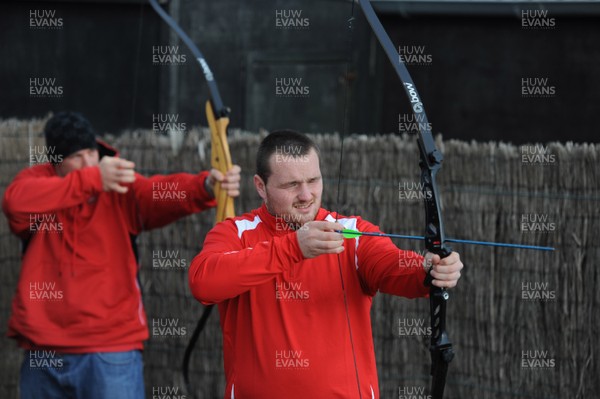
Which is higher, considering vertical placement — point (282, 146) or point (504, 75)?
point (504, 75)

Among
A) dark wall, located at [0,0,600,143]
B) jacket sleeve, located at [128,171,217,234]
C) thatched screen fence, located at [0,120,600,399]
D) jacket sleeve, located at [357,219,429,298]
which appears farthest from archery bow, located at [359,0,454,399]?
dark wall, located at [0,0,600,143]

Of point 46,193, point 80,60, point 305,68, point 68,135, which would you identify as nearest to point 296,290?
point 46,193

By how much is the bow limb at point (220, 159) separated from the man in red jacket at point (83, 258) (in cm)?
6

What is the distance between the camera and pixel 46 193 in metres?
3.77

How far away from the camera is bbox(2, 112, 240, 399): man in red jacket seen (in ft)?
12.3

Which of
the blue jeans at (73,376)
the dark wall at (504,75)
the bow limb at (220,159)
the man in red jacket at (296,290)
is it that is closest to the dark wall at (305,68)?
the dark wall at (504,75)

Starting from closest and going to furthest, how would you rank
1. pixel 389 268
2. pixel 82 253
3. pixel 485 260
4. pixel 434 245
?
pixel 434 245 < pixel 389 268 < pixel 82 253 < pixel 485 260

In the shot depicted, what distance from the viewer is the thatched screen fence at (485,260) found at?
4418mm

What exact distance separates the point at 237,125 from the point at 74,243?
3977 millimetres

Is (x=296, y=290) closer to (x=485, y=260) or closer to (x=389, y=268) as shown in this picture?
(x=389, y=268)

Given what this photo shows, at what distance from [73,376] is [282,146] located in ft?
5.09

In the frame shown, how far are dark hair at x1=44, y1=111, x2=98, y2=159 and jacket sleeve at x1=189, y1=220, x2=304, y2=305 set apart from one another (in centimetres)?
146

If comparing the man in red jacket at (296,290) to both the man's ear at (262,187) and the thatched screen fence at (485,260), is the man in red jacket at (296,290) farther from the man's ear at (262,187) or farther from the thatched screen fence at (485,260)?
the thatched screen fence at (485,260)

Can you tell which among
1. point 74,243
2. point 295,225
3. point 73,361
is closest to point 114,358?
point 73,361
